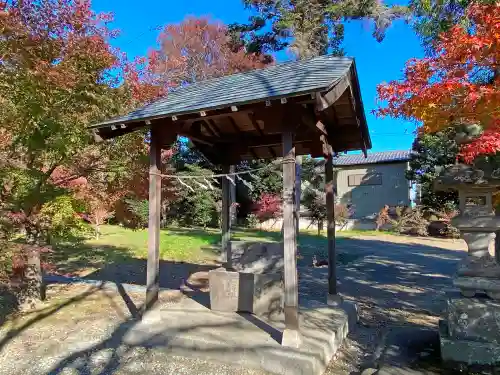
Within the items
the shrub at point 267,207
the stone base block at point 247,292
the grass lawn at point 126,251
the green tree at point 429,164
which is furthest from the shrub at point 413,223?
the stone base block at point 247,292

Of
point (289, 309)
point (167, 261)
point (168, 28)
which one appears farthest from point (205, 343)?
point (168, 28)

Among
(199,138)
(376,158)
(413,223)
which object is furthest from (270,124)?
(376,158)

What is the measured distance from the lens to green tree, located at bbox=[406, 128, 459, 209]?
19.6 meters

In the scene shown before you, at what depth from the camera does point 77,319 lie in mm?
5023

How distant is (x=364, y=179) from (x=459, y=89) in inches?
886

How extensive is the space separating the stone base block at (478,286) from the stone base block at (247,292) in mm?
2128

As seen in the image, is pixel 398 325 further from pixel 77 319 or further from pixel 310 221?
pixel 310 221

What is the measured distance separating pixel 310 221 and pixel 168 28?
15.8 m

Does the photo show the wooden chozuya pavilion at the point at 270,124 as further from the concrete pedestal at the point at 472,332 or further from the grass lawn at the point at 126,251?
the grass lawn at the point at 126,251

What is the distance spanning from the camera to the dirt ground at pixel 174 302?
3.73 meters

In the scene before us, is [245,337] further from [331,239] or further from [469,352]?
[469,352]

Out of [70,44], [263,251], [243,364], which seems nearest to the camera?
[243,364]

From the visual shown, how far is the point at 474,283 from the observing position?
403cm

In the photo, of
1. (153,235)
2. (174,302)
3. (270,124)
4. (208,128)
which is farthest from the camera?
(208,128)
